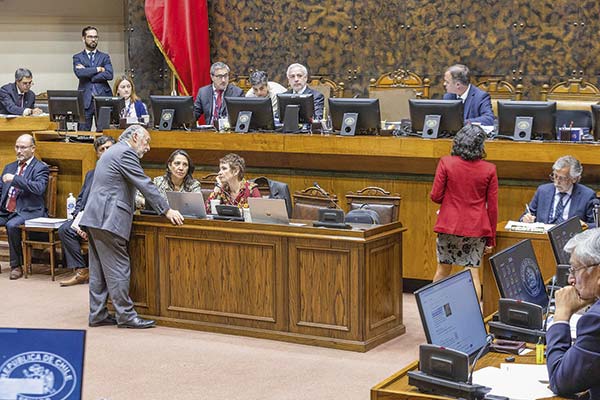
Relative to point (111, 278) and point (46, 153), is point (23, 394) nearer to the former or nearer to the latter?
point (111, 278)

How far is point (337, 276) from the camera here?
7.09 m

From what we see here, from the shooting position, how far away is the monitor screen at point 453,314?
12.9 ft

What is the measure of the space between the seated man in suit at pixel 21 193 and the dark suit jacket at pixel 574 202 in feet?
15.1

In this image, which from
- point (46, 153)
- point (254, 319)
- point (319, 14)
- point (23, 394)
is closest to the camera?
point (23, 394)

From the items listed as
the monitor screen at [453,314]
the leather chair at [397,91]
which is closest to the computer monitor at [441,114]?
the leather chair at [397,91]

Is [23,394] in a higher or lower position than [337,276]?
higher

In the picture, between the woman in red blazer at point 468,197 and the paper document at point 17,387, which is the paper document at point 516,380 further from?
the woman in red blazer at point 468,197

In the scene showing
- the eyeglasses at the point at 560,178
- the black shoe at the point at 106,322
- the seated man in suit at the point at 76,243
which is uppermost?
the eyeglasses at the point at 560,178

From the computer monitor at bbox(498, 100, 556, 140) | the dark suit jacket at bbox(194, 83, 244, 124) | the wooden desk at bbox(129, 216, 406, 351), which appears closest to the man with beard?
the dark suit jacket at bbox(194, 83, 244, 124)

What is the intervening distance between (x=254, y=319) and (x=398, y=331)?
3.36 ft

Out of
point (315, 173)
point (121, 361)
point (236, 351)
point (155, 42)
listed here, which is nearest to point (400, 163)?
point (315, 173)

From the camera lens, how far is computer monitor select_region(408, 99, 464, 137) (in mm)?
8453

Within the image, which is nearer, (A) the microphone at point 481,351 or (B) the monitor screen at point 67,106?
(A) the microphone at point 481,351

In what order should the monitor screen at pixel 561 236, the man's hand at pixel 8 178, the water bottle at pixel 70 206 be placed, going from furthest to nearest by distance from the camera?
the man's hand at pixel 8 178, the water bottle at pixel 70 206, the monitor screen at pixel 561 236
